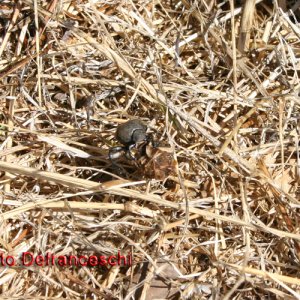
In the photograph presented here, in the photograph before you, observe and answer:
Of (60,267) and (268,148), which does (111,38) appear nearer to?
(268,148)

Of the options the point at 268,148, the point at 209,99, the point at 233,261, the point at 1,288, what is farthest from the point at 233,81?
the point at 1,288

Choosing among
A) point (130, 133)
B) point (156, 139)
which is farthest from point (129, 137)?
point (156, 139)

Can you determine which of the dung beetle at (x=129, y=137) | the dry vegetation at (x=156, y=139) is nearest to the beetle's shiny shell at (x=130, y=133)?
the dung beetle at (x=129, y=137)

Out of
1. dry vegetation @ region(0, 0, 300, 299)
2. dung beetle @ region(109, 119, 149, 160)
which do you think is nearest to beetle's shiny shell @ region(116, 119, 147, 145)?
dung beetle @ region(109, 119, 149, 160)

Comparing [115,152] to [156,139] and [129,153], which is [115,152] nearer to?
[129,153]

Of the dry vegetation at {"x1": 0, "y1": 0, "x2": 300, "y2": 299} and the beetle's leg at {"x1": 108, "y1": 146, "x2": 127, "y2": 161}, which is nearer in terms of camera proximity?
the dry vegetation at {"x1": 0, "y1": 0, "x2": 300, "y2": 299}

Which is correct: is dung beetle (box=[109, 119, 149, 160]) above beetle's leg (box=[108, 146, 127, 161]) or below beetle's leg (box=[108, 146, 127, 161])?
above

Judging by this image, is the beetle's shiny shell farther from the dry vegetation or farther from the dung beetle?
the dry vegetation
